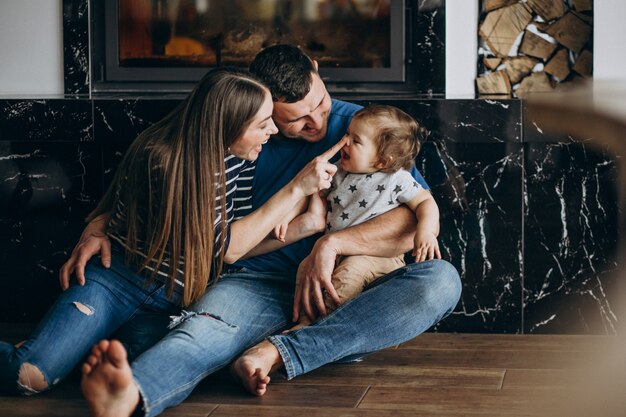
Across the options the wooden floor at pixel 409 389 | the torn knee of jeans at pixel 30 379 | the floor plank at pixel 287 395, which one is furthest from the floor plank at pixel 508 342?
the torn knee of jeans at pixel 30 379

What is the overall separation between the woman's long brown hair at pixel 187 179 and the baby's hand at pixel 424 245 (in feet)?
1.49

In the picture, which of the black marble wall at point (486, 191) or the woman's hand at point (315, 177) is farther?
the black marble wall at point (486, 191)

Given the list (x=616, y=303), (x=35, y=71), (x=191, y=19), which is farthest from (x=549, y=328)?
(x=35, y=71)

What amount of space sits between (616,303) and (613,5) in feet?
2.90

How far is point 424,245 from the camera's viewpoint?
214 cm

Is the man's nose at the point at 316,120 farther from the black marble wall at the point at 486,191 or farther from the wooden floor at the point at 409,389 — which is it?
the wooden floor at the point at 409,389

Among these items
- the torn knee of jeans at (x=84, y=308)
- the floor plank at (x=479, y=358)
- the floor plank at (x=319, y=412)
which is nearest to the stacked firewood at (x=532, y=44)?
Result: the floor plank at (x=479, y=358)

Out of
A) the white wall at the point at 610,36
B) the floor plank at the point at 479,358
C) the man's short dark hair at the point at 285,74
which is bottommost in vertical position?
the floor plank at the point at 479,358

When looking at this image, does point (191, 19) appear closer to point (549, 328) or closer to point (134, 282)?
point (134, 282)

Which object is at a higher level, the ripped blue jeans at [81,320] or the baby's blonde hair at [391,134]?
the baby's blonde hair at [391,134]

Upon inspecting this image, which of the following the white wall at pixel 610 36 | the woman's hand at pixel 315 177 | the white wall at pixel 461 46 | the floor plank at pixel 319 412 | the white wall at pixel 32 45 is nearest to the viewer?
the floor plank at pixel 319 412

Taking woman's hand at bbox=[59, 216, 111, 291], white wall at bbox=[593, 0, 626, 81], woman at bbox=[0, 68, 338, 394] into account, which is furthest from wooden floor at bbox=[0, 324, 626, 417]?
white wall at bbox=[593, 0, 626, 81]

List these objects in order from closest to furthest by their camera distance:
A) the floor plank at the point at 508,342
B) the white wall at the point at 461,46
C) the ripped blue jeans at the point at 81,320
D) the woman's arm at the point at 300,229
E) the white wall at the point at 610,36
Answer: the ripped blue jeans at the point at 81,320, the woman's arm at the point at 300,229, the floor plank at the point at 508,342, the white wall at the point at 610,36, the white wall at the point at 461,46

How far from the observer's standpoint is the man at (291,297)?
75.6 inches
